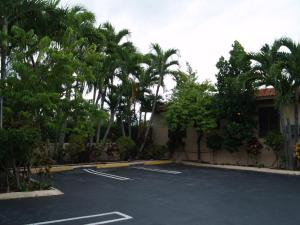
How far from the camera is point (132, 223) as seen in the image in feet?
23.5

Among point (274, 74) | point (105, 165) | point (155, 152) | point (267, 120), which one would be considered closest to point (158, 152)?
point (155, 152)

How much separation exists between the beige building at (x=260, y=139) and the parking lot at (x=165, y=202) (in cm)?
379

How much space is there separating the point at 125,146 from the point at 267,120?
715 cm

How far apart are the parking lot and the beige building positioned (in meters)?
3.79

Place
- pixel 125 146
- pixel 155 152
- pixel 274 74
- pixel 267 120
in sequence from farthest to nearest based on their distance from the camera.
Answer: pixel 155 152
pixel 125 146
pixel 267 120
pixel 274 74

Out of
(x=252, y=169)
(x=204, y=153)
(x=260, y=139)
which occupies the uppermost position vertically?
(x=260, y=139)

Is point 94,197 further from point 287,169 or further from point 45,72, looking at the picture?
point 287,169

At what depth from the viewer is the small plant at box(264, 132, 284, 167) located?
1631 centimetres

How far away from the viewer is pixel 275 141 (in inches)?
643

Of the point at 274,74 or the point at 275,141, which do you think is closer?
the point at 274,74

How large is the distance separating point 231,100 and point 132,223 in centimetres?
1179

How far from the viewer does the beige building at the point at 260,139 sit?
56.4 ft

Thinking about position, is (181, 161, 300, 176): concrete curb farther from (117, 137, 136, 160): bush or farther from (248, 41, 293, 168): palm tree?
(117, 137, 136, 160): bush

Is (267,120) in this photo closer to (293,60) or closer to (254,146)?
(254,146)
